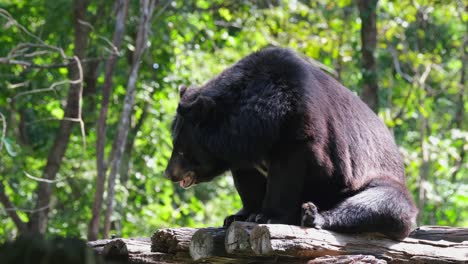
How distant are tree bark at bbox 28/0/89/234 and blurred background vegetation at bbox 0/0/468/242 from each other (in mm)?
15

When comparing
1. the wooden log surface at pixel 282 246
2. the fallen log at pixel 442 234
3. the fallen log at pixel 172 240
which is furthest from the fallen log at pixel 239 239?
the fallen log at pixel 442 234

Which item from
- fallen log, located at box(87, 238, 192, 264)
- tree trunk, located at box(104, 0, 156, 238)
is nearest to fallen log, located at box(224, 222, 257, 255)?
fallen log, located at box(87, 238, 192, 264)

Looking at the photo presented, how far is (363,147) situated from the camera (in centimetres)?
451

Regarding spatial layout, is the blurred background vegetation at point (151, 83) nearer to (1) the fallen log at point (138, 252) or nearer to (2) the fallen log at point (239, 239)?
(1) the fallen log at point (138, 252)

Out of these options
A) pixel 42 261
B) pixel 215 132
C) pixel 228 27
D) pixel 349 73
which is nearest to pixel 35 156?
pixel 228 27

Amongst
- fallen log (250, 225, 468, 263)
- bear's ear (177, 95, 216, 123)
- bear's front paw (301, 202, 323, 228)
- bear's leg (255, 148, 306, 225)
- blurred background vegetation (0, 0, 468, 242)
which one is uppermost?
blurred background vegetation (0, 0, 468, 242)

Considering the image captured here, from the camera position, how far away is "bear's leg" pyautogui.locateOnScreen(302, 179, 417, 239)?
3957 mm

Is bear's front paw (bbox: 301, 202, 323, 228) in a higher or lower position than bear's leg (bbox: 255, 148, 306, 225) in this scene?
lower

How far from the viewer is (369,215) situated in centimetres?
403

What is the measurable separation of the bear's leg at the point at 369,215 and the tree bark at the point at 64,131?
19.3ft

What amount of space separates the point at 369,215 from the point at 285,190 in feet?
1.57

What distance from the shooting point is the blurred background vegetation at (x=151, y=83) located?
33.1 feet

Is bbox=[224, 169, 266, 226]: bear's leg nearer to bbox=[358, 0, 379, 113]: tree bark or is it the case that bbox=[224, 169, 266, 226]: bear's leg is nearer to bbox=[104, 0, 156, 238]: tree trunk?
bbox=[104, 0, 156, 238]: tree trunk

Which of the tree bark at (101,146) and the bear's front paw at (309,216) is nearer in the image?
the bear's front paw at (309,216)
